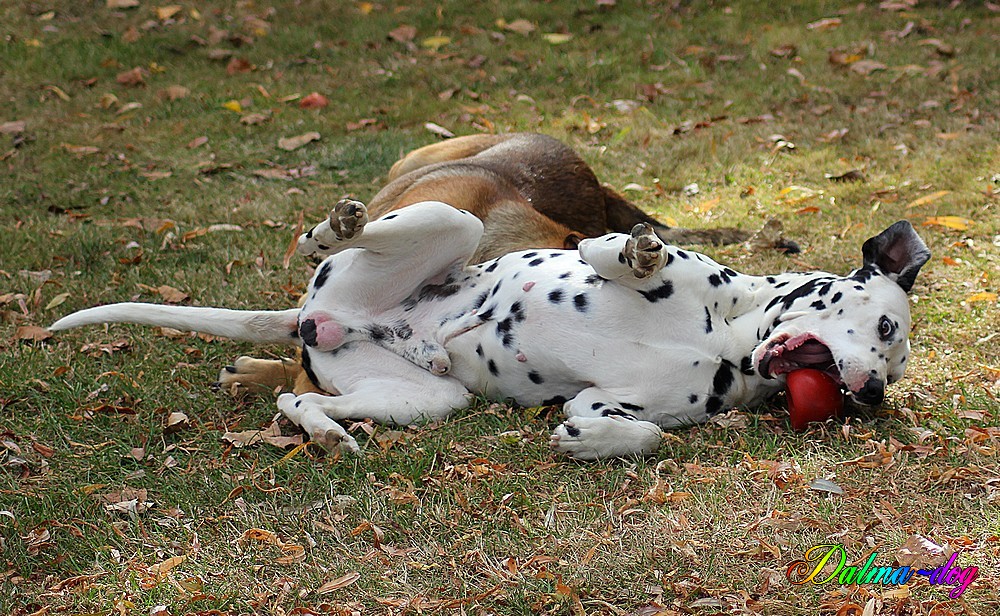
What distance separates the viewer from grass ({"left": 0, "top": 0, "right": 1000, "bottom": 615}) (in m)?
3.15

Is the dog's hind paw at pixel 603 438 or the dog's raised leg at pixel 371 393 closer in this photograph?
the dog's hind paw at pixel 603 438

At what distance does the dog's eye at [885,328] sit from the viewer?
377 cm

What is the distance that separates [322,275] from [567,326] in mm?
1163

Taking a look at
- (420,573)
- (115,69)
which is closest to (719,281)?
(420,573)

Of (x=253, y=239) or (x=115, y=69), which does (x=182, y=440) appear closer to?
(x=253, y=239)

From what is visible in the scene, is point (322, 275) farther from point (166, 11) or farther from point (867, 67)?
point (166, 11)

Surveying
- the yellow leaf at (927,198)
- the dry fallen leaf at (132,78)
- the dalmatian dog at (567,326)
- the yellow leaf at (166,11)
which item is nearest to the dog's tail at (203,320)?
the dalmatian dog at (567,326)

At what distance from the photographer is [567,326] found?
407cm

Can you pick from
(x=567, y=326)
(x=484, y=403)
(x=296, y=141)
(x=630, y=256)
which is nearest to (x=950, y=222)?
(x=630, y=256)

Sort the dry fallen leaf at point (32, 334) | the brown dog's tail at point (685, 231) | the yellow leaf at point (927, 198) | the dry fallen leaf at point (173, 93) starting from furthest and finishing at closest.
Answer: the dry fallen leaf at point (173, 93)
the yellow leaf at point (927, 198)
the brown dog's tail at point (685, 231)
the dry fallen leaf at point (32, 334)

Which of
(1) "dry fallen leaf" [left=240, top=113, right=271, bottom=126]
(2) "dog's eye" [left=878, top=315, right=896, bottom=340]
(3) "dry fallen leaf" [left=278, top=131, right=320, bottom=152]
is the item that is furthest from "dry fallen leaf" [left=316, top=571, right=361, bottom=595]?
(1) "dry fallen leaf" [left=240, top=113, right=271, bottom=126]

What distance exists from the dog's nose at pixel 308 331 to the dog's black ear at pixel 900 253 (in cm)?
224

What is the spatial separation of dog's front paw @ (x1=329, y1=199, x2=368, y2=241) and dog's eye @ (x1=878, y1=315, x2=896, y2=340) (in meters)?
1.98

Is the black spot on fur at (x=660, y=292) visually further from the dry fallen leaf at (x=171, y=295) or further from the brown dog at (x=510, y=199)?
the dry fallen leaf at (x=171, y=295)
